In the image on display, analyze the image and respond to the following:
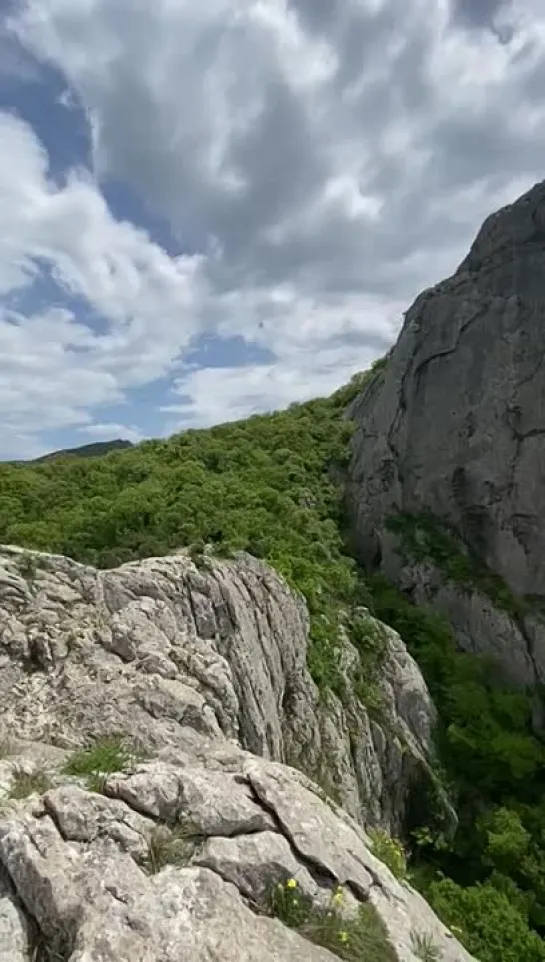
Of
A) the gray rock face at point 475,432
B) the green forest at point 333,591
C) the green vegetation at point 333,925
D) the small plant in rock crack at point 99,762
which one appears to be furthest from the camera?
the gray rock face at point 475,432

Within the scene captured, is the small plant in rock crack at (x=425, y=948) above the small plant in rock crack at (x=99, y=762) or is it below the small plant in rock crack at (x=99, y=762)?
below

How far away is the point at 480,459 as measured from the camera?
28.7 meters

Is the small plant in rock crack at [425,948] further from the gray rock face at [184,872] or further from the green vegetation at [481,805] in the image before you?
the green vegetation at [481,805]

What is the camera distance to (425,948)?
5.71 m

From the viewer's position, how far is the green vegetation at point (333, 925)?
204 inches

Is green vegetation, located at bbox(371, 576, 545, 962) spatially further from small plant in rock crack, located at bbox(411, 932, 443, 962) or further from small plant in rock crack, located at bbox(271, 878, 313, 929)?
small plant in rock crack, located at bbox(271, 878, 313, 929)

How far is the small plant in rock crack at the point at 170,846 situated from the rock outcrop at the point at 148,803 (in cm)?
1

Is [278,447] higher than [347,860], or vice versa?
[278,447]

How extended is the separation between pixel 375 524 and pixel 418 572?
2.93 metres

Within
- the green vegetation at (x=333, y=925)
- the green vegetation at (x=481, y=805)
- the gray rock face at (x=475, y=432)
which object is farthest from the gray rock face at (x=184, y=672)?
the gray rock face at (x=475, y=432)

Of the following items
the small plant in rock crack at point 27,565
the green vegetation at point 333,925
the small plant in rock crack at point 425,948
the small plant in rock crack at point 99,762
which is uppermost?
the small plant in rock crack at point 27,565

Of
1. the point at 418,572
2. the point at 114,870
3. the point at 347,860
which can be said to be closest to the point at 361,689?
the point at 418,572

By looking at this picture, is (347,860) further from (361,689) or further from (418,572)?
(418,572)

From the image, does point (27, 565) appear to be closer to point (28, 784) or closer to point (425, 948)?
point (28, 784)
